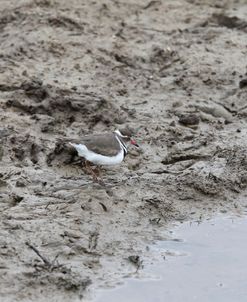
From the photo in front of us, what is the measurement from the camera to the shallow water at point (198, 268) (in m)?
7.63

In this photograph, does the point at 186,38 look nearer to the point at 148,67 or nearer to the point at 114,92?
the point at 148,67

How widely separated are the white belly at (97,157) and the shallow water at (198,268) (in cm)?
102

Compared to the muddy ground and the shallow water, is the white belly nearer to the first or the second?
the muddy ground

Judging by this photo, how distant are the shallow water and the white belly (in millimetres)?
1020

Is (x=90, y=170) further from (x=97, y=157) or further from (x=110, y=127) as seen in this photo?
(x=110, y=127)

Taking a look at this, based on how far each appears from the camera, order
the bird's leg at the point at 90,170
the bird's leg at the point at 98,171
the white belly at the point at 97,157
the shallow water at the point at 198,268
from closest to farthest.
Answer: the shallow water at the point at 198,268 → the white belly at the point at 97,157 → the bird's leg at the point at 90,170 → the bird's leg at the point at 98,171

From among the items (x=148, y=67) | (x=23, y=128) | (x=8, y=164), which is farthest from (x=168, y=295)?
(x=148, y=67)

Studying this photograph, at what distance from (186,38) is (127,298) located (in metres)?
5.97

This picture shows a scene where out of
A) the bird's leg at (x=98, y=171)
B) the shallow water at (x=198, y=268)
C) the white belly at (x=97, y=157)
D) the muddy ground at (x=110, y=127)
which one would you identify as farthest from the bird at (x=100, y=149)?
the shallow water at (x=198, y=268)

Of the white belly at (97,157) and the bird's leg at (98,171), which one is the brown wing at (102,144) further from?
the bird's leg at (98,171)

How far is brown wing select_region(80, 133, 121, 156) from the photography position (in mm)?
8992

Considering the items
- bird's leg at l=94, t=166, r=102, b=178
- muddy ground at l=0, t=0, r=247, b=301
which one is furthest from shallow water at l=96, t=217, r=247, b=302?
bird's leg at l=94, t=166, r=102, b=178

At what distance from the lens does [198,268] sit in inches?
319

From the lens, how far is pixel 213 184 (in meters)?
9.39
